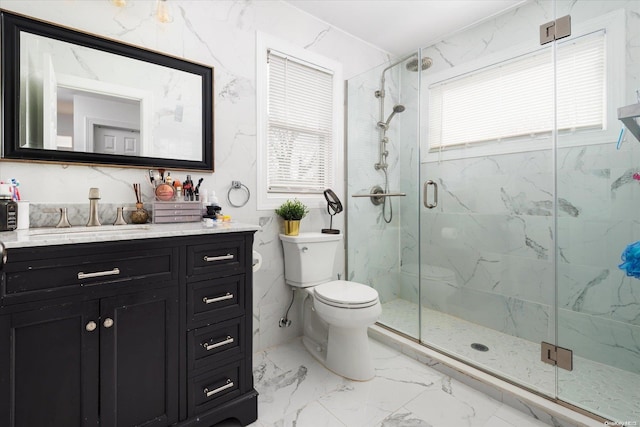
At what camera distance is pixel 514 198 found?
209 cm

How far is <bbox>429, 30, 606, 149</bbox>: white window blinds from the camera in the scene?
169 centimetres

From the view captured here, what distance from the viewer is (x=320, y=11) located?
2.33 meters

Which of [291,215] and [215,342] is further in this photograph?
[291,215]

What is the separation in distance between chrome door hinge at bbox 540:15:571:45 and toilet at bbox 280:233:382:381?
70.2 inches

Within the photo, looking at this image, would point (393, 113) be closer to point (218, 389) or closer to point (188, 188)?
point (188, 188)

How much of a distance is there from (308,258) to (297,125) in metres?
1.07

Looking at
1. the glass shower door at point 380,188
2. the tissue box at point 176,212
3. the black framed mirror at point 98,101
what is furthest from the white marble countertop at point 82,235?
the glass shower door at point 380,188

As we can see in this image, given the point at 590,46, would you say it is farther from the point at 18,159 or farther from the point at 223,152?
the point at 18,159

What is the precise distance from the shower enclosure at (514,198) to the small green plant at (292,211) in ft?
2.18

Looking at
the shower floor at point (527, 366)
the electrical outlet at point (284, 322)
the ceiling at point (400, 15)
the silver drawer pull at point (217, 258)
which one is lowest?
the shower floor at point (527, 366)

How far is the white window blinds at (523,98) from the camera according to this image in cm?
169

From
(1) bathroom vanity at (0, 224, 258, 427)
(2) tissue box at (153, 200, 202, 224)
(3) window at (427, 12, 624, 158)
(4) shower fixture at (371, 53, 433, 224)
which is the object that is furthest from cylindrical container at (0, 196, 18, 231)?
(3) window at (427, 12, 624, 158)

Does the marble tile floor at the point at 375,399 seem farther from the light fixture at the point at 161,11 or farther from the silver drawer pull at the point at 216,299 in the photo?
the light fixture at the point at 161,11

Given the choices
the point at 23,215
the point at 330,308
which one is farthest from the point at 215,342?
the point at 23,215
